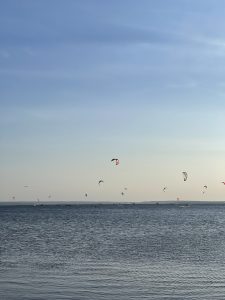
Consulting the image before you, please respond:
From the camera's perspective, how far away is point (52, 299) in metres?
23.8

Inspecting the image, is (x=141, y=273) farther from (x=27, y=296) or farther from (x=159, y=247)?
(x=159, y=247)

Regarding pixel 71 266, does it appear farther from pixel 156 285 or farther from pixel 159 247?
pixel 159 247

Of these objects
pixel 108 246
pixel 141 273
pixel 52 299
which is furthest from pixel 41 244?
pixel 52 299

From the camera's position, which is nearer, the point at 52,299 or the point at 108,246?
the point at 52,299

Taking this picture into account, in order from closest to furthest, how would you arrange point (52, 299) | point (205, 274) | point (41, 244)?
point (52, 299), point (205, 274), point (41, 244)

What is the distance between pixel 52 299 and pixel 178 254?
65.6 ft

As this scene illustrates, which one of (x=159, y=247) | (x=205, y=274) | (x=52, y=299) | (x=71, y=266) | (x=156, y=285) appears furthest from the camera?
(x=159, y=247)

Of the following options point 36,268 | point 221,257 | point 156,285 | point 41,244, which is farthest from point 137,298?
point 41,244

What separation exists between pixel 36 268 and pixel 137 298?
33.9ft

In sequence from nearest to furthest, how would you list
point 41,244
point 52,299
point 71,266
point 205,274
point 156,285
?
point 52,299 → point 156,285 → point 205,274 → point 71,266 → point 41,244

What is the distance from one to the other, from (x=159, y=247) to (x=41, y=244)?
35.9 ft

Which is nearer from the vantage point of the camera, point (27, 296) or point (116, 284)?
point (27, 296)

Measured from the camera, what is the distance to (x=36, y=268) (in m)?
33.3

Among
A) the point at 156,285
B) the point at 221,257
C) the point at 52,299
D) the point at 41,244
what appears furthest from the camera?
the point at 41,244
